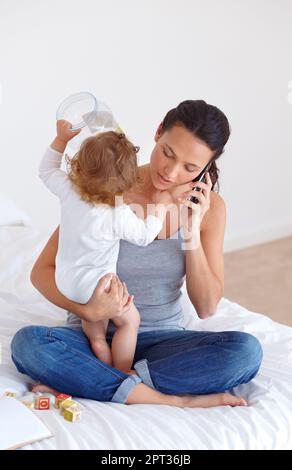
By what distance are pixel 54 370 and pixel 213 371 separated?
0.34 m

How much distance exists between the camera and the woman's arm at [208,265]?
1.76m

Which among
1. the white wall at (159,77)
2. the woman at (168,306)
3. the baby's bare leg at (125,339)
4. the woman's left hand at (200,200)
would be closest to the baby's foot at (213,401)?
the woman at (168,306)

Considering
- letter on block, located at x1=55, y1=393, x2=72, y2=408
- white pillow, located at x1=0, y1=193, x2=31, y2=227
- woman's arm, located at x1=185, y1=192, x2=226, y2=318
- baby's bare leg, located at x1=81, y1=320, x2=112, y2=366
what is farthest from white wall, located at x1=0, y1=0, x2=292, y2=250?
letter on block, located at x1=55, y1=393, x2=72, y2=408

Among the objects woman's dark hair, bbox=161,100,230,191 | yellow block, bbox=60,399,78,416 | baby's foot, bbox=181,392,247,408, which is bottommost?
baby's foot, bbox=181,392,247,408

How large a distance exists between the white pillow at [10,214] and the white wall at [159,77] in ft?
0.81

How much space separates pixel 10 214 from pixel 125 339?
111 cm

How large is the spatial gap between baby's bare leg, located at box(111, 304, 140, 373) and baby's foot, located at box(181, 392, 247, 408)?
0.51ft

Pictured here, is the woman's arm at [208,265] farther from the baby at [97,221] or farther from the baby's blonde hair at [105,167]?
the baby's blonde hair at [105,167]

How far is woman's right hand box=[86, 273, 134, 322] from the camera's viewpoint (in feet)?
5.36

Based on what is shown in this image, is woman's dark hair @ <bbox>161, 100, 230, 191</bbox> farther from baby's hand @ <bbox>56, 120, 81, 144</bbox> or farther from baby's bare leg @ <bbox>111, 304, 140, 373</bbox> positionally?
baby's bare leg @ <bbox>111, 304, 140, 373</bbox>

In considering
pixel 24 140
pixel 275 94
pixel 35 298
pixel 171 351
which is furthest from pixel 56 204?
pixel 171 351

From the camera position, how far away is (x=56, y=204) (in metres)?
3.11

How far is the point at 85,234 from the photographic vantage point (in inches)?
63.5
